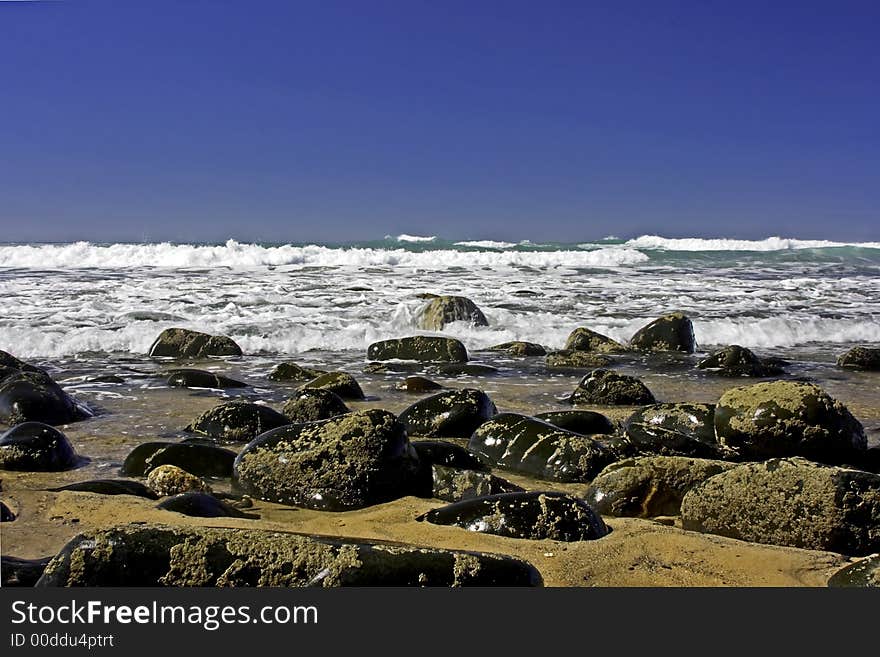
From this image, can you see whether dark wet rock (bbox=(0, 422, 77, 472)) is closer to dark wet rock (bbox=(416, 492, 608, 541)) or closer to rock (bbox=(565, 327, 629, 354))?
dark wet rock (bbox=(416, 492, 608, 541))

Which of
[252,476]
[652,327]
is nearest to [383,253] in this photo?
[652,327]

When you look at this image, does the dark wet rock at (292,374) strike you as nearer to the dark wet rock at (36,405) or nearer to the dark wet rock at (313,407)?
the dark wet rock at (313,407)

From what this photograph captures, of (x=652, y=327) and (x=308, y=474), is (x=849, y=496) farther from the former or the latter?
(x=652, y=327)

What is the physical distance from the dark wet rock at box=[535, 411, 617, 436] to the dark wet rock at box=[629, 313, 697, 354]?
4.45 metres

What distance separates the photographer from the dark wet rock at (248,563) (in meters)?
2.13

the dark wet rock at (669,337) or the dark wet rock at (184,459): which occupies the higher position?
the dark wet rock at (669,337)

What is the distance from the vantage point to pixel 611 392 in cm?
627

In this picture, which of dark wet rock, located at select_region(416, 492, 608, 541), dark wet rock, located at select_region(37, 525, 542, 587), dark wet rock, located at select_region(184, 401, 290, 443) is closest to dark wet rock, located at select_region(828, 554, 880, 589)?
dark wet rock, located at select_region(416, 492, 608, 541)

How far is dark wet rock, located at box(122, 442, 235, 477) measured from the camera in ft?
13.6

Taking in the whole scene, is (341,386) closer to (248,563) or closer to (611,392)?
(611,392)

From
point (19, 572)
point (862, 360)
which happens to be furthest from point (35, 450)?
point (862, 360)

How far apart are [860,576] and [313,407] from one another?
3.64m

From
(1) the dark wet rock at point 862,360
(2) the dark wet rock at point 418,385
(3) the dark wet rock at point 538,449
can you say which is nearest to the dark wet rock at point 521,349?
(2) the dark wet rock at point 418,385

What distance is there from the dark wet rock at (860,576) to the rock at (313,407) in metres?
3.47
